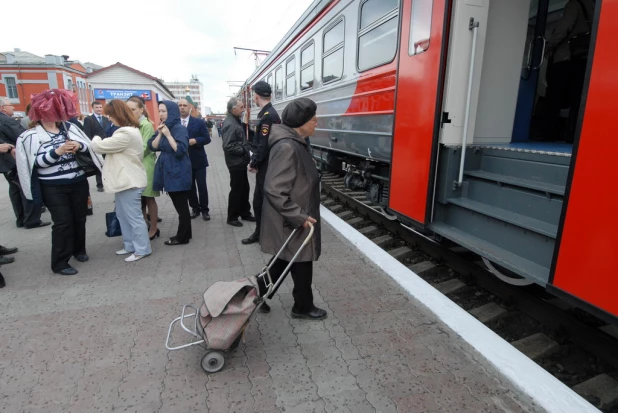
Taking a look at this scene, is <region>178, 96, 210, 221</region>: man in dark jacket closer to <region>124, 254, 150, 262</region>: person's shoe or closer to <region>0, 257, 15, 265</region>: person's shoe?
<region>124, 254, 150, 262</region>: person's shoe

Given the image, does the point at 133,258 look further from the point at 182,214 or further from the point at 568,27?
the point at 568,27

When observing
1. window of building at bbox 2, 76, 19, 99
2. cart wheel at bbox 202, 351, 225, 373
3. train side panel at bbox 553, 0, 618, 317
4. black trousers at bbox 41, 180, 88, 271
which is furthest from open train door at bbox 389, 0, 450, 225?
window of building at bbox 2, 76, 19, 99

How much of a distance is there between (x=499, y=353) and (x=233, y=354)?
1652 millimetres

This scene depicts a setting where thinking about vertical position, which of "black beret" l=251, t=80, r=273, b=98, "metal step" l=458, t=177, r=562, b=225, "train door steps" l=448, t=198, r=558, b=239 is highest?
"black beret" l=251, t=80, r=273, b=98

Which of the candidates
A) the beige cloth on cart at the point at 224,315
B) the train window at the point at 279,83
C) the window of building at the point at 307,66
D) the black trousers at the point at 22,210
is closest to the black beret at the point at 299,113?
the beige cloth on cart at the point at 224,315

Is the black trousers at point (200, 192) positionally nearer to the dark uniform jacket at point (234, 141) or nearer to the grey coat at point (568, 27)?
the dark uniform jacket at point (234, 141)

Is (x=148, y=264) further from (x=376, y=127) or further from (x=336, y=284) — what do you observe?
(x=376, y=127)

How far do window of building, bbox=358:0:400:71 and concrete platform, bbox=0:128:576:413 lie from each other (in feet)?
8.07

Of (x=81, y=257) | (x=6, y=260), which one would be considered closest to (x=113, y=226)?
(x=81, y=257)

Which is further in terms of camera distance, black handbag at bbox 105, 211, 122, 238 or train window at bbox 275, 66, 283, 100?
train window at bbox 275, 66, 283, 100

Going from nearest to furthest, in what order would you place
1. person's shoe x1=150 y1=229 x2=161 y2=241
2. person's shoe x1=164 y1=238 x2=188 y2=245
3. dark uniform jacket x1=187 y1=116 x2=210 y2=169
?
person's shoe x1=164 y1=238 x2=188 y2=245 < person's shoe x1=150 y1=229 x2=161 y2=241 < dark uniform jacket x1=187 y1=116 x2=210 y2=169

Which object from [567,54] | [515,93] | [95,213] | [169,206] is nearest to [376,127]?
[515,93]

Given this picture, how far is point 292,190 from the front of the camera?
95.0 inches

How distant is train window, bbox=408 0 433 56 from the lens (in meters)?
3.37
